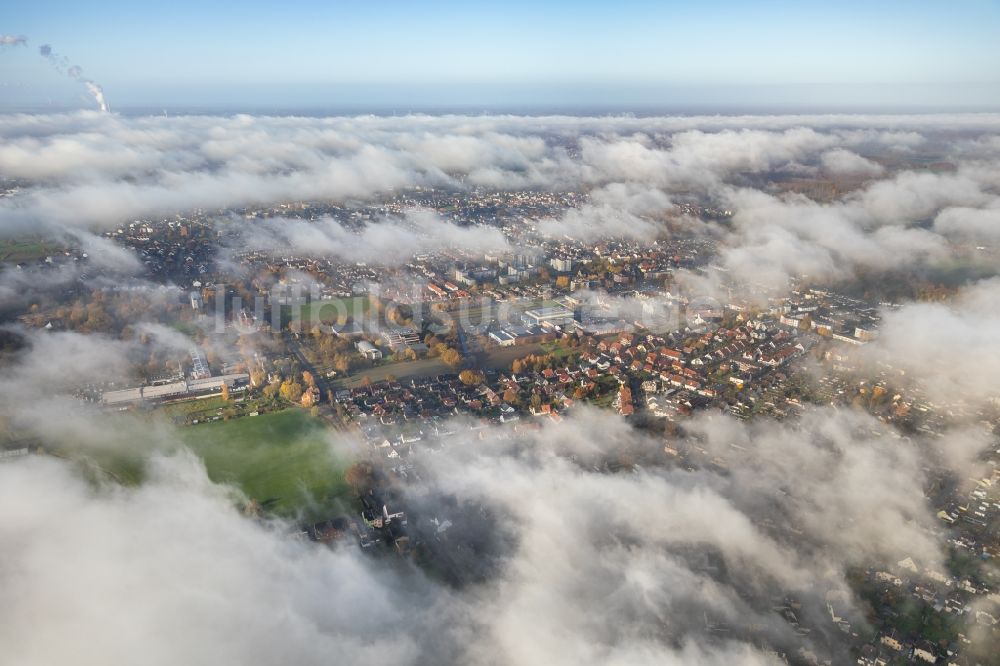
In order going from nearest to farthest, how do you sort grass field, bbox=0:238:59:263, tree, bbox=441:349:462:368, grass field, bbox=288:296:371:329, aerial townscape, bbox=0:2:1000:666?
aerial townscape, bbox=0:2:1000:666 → tree, bbox=441:349:462:368 → grass field, bbox=288:296:371:329 → grass field, bbox=0:238:59:263

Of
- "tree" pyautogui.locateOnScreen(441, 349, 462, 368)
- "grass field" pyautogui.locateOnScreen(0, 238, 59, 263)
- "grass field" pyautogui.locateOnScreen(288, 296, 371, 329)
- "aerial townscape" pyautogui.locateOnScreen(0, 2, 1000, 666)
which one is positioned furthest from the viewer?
"grass field" pyautogui.locateOnScreen(0, 238, 59, 263)

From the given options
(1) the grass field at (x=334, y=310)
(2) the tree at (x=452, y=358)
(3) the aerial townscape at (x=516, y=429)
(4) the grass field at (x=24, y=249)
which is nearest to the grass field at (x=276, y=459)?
(3) the aerial townscape at (x=516, y=429)

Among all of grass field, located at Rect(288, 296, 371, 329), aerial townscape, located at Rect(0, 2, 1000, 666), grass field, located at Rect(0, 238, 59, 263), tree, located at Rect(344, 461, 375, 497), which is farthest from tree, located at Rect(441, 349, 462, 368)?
grass field, located at Rect(0, 238, 59, 263)

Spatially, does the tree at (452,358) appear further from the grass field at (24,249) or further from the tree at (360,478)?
the grass field at (24,249)

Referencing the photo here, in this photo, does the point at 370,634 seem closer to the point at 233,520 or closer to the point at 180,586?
the point at 180,586

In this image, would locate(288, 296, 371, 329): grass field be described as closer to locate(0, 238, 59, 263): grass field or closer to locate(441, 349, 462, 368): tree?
locate(441, 349, 462, 368): tree

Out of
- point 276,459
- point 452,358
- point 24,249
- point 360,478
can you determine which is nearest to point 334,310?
point 452,358
